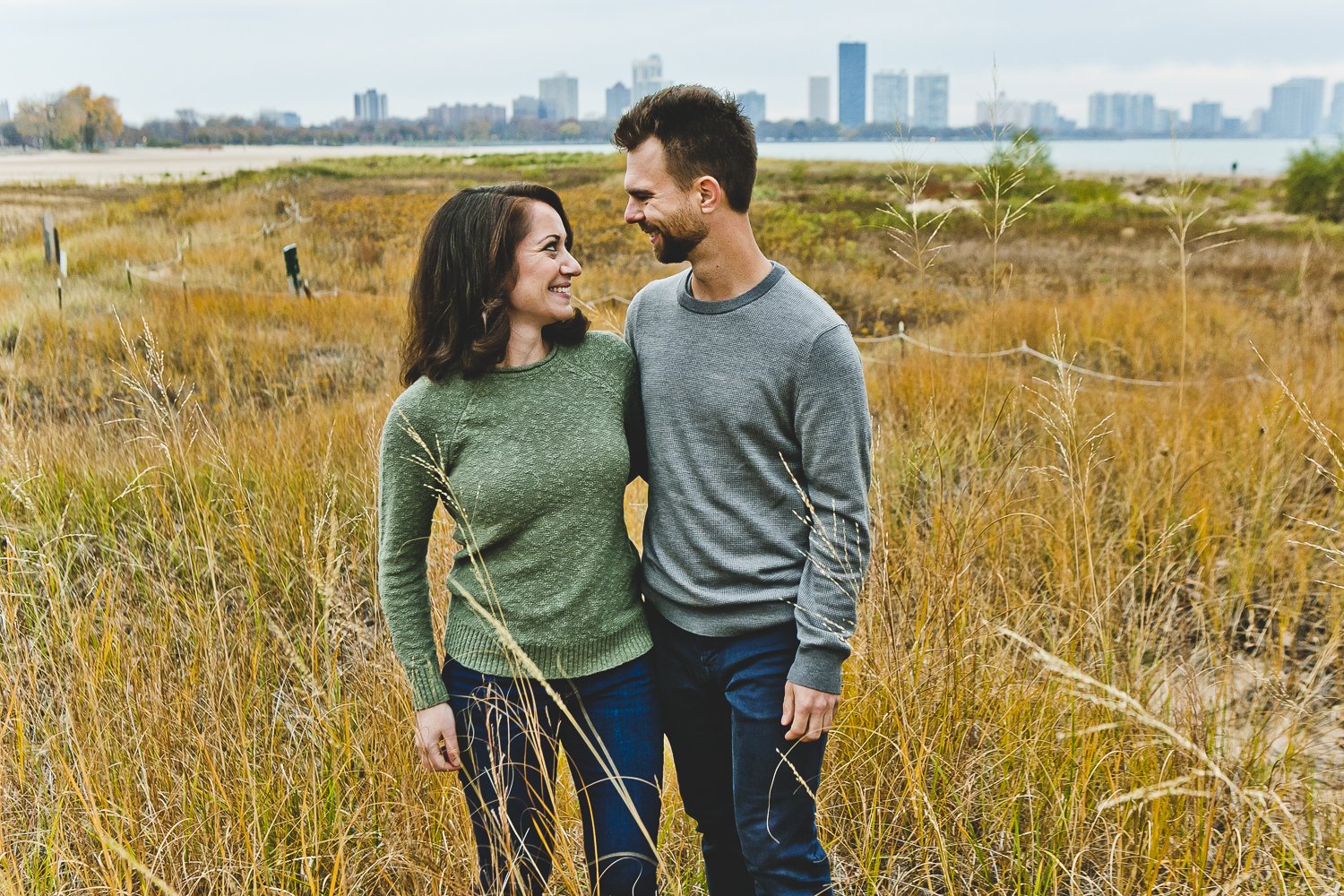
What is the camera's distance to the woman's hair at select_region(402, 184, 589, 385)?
5.95 feet

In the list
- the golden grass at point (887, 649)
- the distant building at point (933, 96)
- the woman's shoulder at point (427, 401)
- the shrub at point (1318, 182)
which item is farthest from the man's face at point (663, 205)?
the distant building at point (933, 96)

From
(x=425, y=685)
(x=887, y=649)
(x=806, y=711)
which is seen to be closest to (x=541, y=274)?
(x=425, y=685)

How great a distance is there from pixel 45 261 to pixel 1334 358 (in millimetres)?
15662

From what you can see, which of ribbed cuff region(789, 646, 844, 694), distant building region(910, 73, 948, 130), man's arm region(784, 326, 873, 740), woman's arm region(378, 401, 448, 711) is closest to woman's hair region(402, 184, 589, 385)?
woman's arm region(378, 401, 448, 711)

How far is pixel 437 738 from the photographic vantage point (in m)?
1.83

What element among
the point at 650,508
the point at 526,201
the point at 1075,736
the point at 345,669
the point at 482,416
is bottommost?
the point at 345,669

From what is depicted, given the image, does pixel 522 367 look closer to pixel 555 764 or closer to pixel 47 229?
pixel 555 764

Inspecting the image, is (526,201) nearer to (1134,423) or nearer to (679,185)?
(679,185)

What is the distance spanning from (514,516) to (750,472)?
469mm

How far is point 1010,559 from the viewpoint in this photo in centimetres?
340

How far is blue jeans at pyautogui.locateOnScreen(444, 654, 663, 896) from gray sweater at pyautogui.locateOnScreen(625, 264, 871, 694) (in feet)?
0.76

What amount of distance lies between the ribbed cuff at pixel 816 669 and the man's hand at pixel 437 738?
0.69m

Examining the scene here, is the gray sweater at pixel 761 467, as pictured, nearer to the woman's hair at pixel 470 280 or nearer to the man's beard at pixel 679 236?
the man's beard at pixel 679 236

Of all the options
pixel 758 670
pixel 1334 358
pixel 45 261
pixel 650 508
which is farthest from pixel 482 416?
pixel 45 261
